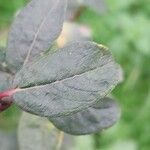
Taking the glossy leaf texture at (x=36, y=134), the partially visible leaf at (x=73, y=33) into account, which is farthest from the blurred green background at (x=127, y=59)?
the glossy leaf texture at (x=36, y=134)

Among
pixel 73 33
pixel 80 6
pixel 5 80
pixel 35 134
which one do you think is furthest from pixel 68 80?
pixel 80 6

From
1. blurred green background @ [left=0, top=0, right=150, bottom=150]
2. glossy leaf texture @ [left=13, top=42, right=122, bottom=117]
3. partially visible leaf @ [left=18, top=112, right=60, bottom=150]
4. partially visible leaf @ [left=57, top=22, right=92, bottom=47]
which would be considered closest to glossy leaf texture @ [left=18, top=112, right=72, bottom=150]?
partially visible leaf @ [left=18, top=112, right=60, bottom=150]

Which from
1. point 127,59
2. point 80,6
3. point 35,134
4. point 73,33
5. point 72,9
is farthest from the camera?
point 127,59

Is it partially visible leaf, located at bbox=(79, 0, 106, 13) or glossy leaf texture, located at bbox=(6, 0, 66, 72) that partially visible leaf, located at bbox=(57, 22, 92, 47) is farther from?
glossy leaf texture, located at bbox=(6, 0, 66, 72)

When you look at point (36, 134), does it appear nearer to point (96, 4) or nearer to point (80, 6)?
point (96, 4)

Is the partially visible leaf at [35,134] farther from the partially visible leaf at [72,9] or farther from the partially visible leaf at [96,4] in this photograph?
the partially visible leaf at [72,9]

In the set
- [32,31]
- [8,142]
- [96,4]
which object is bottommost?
[8,142]

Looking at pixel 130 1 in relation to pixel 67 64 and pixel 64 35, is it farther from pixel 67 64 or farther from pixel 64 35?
pixel 67 64

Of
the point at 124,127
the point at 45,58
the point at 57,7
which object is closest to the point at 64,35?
the point at 57,7
